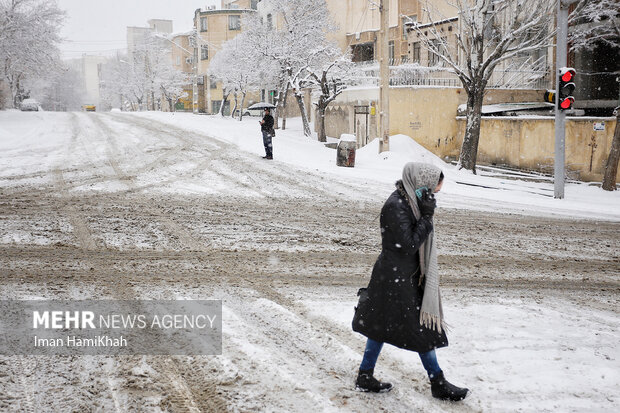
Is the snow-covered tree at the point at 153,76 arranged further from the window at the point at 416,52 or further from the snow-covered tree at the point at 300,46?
the window at the point at 416,52

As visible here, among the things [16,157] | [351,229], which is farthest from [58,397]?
[16,157]

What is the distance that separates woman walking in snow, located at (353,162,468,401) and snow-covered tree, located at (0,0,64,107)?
27216mm

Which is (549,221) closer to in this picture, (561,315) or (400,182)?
(561,315)

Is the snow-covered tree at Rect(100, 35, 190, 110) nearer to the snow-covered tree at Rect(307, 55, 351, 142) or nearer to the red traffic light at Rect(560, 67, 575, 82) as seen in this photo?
the snow-covered tree at Rect(307, 55, 351, 142)

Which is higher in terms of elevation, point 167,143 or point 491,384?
point 167,143

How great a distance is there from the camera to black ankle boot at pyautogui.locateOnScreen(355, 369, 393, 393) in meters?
4.19

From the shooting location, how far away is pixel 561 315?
5.83m

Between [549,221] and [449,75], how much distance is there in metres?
13.7

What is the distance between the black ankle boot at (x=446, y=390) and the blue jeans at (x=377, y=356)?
52 mm

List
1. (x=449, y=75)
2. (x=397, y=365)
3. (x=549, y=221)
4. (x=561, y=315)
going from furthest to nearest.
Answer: (x=449, y=75), (x=549, y=221), (x=561, y=315), (x=397, y=365)

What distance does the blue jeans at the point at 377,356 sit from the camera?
4035 millimetres

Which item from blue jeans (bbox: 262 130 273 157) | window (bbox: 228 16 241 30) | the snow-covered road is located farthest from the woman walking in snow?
window (bbox: 228 16 241 30)

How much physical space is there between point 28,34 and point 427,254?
93.0 feet

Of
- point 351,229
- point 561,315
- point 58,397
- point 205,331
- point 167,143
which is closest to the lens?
point 58,397
